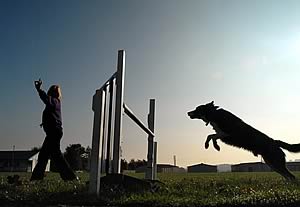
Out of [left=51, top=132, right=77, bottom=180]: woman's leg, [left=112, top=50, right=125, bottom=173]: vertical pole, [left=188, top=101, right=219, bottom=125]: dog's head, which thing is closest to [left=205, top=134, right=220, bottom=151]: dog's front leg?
[left=188, top=101, right=219, bottom=125]: dog's head

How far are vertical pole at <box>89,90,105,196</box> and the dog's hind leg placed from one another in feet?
19.8

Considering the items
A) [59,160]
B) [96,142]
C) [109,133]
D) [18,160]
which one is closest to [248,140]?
[109,133]

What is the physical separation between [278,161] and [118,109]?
17.3 feet

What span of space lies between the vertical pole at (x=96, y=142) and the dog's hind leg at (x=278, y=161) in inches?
237

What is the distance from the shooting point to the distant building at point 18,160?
96.4m

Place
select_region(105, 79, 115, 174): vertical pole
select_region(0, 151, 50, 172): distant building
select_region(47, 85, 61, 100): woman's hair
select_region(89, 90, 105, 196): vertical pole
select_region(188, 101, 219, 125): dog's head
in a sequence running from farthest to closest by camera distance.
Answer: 1. select_region(0, 151, 50, 172): distant building
2. select_region(188, 101, 219, 125): dog's head
3. select_region(47, 85, 61, 100): woman's hair
4. select_region(105, 79, 115, 174): vertical pole
5. select_region(89, 90, 105, 196): vertical pole

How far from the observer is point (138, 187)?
7.52 metres

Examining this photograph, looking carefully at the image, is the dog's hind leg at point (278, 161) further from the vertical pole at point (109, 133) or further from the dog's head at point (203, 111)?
the vertical pole at point (109, 133)

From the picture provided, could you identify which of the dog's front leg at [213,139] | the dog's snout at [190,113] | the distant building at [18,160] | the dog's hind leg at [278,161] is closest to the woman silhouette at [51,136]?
the dog's front leg at [213,139]

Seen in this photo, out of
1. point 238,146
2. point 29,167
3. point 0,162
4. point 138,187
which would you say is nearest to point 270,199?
point 138,187

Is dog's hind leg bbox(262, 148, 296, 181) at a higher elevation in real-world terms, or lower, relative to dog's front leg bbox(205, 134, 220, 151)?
lower

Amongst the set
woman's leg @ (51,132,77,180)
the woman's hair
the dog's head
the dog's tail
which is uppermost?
the dog's head

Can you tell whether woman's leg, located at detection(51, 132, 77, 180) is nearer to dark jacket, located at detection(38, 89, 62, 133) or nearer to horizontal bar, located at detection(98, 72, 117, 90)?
dark jacket, located at detection(38, 89, 62, 133)

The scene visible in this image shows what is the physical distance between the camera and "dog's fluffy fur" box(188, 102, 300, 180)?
11.4m
